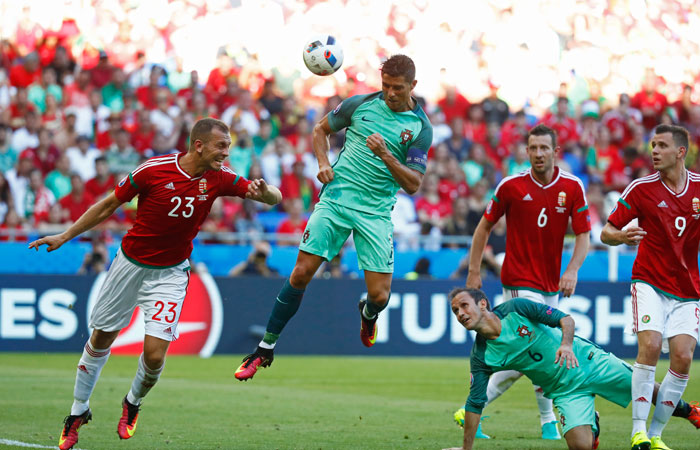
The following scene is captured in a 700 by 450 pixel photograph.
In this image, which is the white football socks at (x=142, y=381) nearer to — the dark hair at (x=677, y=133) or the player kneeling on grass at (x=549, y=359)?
the player kneeling on grass at (x=549, y=359)

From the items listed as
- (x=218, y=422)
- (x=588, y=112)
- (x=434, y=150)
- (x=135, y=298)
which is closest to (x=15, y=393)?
(x=218, y=422)

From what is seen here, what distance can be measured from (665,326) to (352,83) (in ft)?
45.3

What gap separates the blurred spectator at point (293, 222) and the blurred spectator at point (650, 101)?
9.45 meters

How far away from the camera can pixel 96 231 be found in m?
15.8

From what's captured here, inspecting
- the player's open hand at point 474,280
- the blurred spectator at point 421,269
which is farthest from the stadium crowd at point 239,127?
the player's open hand at point 474,280

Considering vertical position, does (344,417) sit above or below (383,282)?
below

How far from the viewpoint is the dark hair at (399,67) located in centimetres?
835

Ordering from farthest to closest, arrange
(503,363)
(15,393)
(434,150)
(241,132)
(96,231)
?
(434,150)
(241,132)
(96,231)
(15,393)
(503,363)

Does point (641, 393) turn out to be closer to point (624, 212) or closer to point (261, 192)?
point (624, 212)

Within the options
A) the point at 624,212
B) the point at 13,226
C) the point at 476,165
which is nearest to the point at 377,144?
the point at 624,212

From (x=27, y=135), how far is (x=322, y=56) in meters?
10.3

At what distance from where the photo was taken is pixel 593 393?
8.18 m

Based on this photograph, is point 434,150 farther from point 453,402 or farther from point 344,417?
point 344,417

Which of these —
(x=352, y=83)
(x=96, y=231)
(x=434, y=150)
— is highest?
(x=352, y=83)
